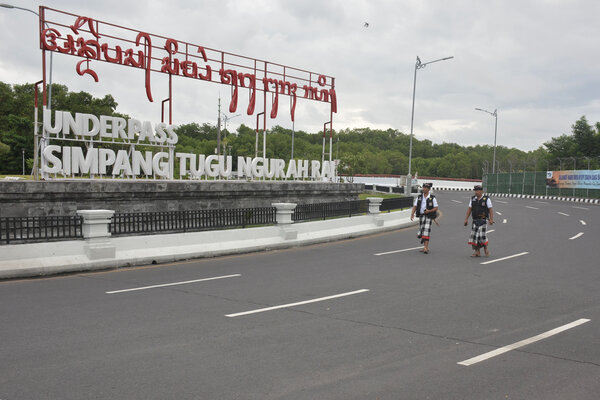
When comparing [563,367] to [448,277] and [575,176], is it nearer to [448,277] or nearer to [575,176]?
[448,277]

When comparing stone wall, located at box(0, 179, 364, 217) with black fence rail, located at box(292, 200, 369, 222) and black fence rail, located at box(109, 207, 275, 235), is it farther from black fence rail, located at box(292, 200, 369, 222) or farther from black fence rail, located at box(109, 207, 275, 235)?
black fence rail, located at box(292, 200, 369, 222)

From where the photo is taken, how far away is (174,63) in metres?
23.7

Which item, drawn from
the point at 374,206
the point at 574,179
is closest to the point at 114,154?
the point at 374,206

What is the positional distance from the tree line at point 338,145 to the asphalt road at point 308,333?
4528 cm

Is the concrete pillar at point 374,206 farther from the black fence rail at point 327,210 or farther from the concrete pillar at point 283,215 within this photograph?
the concrete pillar at point 283,215

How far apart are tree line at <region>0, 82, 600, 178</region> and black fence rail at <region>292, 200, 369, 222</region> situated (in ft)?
112

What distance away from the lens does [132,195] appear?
1892 cm

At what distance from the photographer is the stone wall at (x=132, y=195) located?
16.1 m

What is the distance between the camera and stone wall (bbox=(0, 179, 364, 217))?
634 inches

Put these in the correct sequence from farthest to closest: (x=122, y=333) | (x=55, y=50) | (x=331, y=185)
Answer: (x=331, y=185)
(x=55, y=50)
(x=122, y=333)

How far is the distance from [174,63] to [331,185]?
11839mm

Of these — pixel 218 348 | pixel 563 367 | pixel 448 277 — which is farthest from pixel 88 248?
pixel 563 367

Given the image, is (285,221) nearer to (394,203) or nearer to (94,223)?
(94,223)

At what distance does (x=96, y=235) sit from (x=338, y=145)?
361 feet
